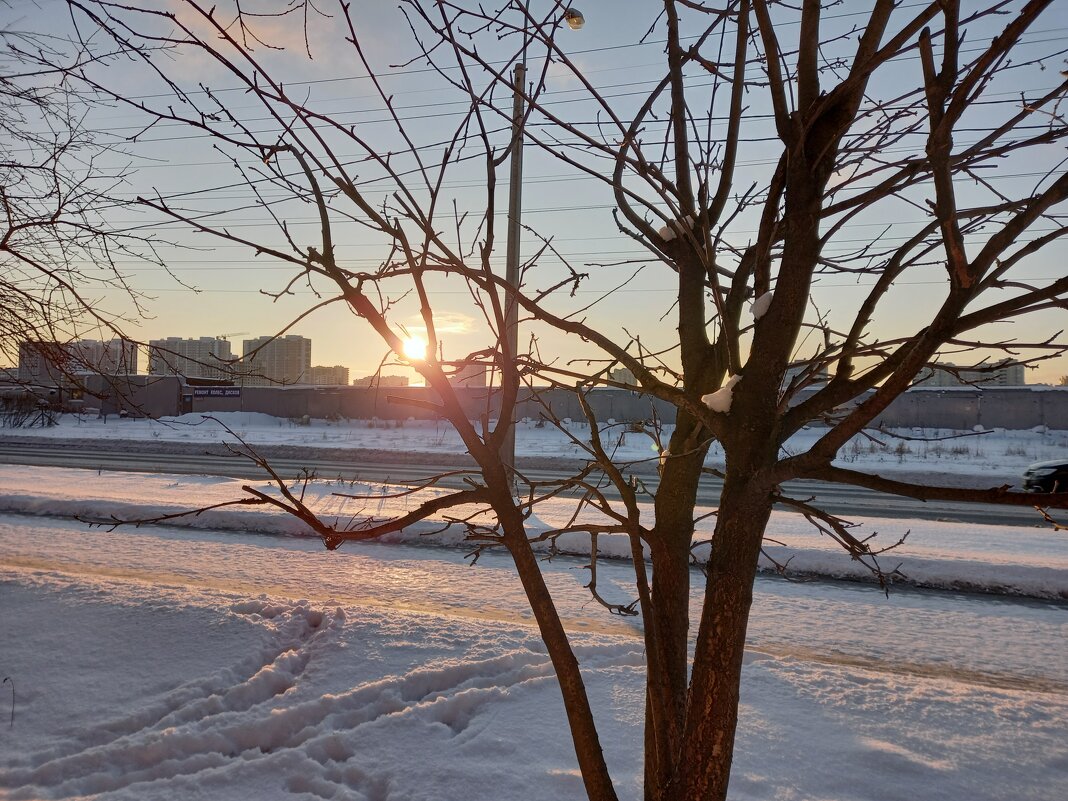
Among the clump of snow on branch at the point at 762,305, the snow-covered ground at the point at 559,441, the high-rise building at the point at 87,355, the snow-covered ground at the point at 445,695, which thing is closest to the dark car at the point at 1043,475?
the snow-covered ground at the point at 559,441

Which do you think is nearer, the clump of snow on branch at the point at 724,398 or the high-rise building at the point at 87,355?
the clump of snow on branch at the point at 724,398

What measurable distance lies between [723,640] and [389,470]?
16.5 m

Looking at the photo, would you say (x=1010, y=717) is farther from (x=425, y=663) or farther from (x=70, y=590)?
(x=70, y=590)

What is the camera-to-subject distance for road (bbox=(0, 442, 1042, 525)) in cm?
1243

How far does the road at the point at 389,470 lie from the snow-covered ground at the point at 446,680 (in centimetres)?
424

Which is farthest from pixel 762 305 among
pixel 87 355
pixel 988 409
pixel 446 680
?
pixel 988 409

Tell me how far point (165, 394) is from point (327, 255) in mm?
43604

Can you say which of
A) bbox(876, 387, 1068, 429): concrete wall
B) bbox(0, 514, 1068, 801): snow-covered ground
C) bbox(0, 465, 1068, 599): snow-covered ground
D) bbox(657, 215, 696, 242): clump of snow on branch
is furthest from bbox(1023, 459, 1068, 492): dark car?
bbox(876, 387, 1068, 429): concrete wall

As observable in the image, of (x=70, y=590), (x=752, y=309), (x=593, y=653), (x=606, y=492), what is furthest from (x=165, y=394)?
(x=752, y=309)

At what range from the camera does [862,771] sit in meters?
3.27

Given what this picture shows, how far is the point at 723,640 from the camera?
1.55 metres

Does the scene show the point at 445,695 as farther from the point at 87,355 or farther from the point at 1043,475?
the point at 1043,475

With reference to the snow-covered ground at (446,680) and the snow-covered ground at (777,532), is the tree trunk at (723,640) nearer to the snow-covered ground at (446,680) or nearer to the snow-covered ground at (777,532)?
the snow-covered ground at (446,680)

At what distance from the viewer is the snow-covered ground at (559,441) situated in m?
19.4
